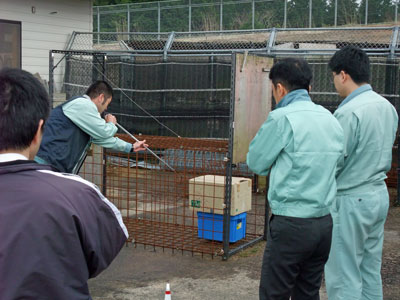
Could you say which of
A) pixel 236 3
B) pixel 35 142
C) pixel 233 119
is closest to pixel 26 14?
pixel 233 119

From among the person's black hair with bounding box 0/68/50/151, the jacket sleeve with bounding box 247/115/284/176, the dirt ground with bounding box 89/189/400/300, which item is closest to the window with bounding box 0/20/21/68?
the dirt ground with bounding box 89/189/400/300

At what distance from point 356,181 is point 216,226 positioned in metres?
3.17

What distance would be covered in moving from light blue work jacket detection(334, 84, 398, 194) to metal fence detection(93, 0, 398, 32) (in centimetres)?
1359

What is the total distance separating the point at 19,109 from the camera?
1.76 metres

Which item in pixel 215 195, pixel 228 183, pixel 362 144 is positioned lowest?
pixel 215 195

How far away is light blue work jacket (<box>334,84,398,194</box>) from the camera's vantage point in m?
3.67

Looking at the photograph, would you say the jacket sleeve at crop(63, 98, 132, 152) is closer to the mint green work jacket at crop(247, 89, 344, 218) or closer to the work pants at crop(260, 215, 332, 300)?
the mint green work jacket at crop(247, 89, 344, 218)

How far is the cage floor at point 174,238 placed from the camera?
6.59m

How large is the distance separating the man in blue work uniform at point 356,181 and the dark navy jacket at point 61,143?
9.08 feet

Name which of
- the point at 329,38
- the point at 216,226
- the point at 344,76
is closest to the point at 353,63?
the point at 344,76

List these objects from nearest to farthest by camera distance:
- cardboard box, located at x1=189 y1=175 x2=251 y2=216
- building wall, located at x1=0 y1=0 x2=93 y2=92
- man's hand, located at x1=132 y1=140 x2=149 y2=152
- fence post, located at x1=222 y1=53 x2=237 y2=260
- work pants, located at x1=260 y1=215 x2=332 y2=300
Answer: work pants, located at x1=260 y1=215 x2=332 y2=300 < man's hand, located at x1=132 y1=140 x2=149 y2=152 < fence post, located at x1=222 y1=53 x2=237 y2=260 < cardboard box, located at x1=189 y1=175 x2=251 y2=216 < building wall, located at x1=0 y1=0 x2=93 y2=92

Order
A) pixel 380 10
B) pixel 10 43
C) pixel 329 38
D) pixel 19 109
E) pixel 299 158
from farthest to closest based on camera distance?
1. pixel 380 10
2. pixel 329 38
3. pixel 10 43
4. pixel 299 158
5. pixel 19 109

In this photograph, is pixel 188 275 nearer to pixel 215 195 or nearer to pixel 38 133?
pixel 215 195

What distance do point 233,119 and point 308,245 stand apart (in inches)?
116
